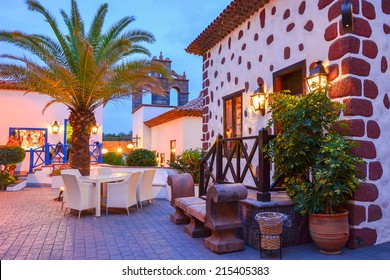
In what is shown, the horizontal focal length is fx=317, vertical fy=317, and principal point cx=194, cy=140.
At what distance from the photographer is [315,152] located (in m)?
4.52

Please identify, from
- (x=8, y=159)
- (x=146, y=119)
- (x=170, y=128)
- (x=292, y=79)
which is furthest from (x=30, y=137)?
(x=292, y=79)

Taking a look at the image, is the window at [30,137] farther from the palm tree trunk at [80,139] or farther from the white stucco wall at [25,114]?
the palm tree trunk at [80,139]

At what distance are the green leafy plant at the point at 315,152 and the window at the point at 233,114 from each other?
2.82 m

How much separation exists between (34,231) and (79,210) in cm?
126

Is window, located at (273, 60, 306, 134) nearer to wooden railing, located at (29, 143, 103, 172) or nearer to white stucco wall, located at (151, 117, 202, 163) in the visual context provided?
white stucco wall, located at (151, 117, 202, 163)

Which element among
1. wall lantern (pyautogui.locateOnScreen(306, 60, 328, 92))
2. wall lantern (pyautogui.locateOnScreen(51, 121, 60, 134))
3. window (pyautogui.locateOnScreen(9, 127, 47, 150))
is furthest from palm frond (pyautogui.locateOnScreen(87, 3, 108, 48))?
window (pyautogui.locateOnScreen(9, 127, 47, 150))

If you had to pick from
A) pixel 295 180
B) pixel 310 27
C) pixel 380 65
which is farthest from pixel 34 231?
pixel 380 65

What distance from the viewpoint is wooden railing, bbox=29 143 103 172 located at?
1462 cm

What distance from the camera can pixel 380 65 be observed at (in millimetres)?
4910

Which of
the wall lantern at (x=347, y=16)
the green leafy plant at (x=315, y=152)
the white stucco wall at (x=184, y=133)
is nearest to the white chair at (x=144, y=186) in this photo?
the green leafy plant at (x=315, y=152)

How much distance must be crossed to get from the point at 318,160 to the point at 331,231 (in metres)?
0.96

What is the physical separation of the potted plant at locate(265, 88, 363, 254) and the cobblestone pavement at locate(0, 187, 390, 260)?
1.44 feet

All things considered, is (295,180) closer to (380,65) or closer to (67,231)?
(380,65)

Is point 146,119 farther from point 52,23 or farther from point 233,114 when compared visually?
point 233,114
